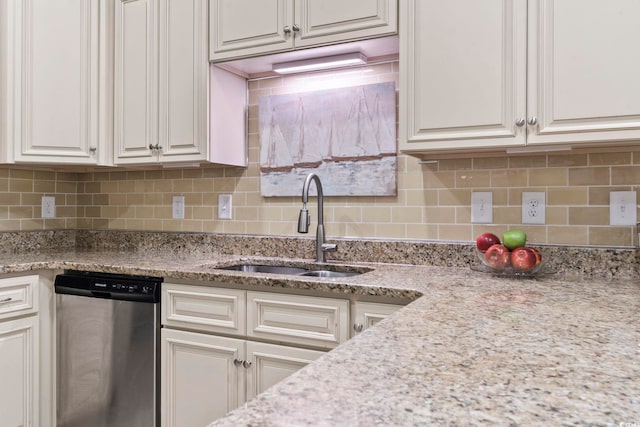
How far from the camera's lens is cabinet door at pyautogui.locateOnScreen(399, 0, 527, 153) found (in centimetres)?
176

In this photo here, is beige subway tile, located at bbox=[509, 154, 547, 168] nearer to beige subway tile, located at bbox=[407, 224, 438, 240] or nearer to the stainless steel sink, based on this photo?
beige subway tile, located at bbox=[407, 224, 438, 240]

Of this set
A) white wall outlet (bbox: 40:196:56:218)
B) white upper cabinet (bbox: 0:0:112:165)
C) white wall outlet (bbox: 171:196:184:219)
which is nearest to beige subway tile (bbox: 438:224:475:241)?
white wall outlet (bbox: 171:196:184:219)

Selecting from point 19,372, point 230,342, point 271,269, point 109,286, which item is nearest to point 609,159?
point 271,269

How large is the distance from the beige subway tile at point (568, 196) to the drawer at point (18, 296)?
224 centimetres

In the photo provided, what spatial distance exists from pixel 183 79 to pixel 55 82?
2.24 ft

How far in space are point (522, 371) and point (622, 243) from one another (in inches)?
56.1

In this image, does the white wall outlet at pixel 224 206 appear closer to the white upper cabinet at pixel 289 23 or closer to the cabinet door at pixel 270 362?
the white upper cabinet at pixel 289 23

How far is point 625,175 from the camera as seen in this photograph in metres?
1.88

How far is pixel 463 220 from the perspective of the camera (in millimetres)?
2143

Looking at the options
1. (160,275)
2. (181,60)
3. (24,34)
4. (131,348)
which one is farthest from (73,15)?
(131,348)

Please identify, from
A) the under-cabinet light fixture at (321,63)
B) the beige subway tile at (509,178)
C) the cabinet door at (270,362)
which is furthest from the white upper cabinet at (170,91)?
the beige subway tile at (509,178)

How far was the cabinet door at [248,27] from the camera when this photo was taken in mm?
2141

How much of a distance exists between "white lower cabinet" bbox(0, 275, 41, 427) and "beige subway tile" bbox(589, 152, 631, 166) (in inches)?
94.7

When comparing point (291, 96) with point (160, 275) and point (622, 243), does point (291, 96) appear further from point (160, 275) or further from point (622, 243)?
point (622, 243)
